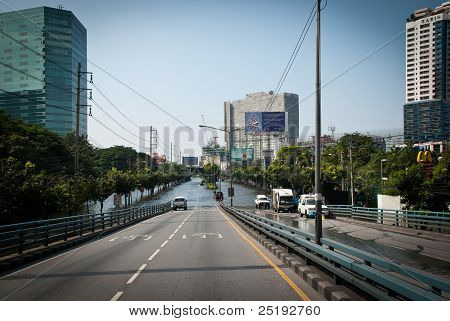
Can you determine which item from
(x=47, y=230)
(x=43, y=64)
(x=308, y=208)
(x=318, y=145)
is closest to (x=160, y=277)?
(x=318, y=145)

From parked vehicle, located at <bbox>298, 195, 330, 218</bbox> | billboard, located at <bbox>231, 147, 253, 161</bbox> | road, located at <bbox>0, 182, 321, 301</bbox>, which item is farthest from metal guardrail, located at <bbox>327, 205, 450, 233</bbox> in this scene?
billboard, located at <bbox>231, 147, 253, 161</bbox>

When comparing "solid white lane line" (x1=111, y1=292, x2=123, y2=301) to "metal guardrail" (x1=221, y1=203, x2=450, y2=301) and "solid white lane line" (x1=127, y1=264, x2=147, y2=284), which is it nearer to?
"solid white lane line" (x1=127, y1=264, x2=147, y2=284)

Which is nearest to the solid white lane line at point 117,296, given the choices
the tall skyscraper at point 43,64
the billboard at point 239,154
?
the tall skyscraper at point 43,64

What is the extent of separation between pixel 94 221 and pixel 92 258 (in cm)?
1107

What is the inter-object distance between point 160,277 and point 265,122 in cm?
8272

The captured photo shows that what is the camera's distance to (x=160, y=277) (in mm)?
10484

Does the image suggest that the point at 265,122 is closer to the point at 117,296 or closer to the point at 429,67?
the point at 429,67

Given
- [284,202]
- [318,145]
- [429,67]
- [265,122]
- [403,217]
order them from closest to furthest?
[318,145]
[403,217]
[429,67]
[284,202]
[265,122]

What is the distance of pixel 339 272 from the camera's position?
27.7ft

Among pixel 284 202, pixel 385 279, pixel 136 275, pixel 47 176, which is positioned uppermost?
pixel 47 176

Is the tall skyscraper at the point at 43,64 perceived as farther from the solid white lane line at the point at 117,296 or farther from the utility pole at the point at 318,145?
the solid white lane line at the point at 117,296

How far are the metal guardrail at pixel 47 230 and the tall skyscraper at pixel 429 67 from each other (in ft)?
72.9

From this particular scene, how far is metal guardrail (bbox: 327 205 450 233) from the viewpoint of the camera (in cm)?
2504
